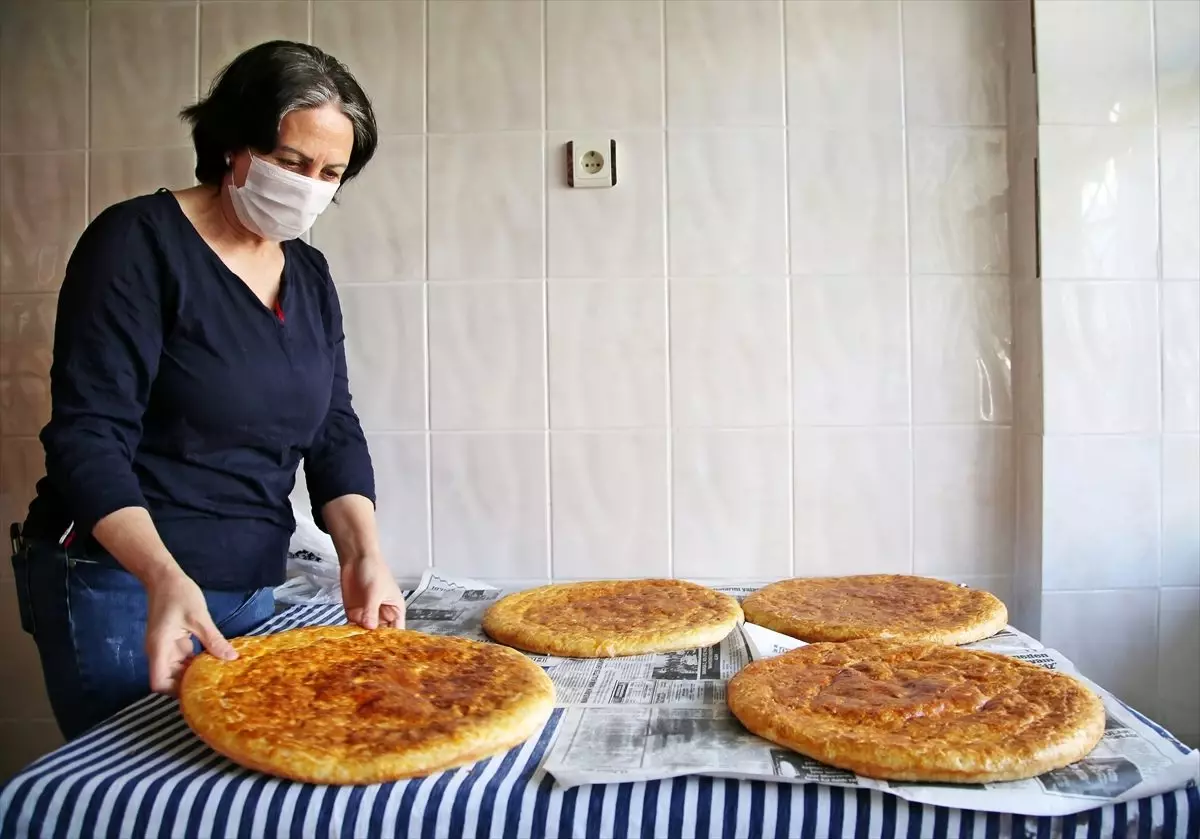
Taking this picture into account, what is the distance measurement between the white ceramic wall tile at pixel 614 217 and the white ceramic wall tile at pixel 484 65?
3.9 inches

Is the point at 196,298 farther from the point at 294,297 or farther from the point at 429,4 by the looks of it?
the point at 429,4

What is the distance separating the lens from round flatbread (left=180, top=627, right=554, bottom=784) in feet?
2.62

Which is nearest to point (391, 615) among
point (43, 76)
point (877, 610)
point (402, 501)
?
point (402, 501)

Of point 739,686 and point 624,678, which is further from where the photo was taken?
point 624,678

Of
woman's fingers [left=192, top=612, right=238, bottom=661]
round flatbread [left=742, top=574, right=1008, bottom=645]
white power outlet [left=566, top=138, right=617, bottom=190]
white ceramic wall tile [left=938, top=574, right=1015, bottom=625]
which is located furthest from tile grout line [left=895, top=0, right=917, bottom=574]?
woman's fingers [left=192, top=612, right=238, bottom=661]

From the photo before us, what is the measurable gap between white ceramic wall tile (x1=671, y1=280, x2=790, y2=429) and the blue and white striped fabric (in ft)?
3.33

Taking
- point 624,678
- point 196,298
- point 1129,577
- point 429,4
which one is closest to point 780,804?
point 624,678

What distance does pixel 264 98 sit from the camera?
3.73ft

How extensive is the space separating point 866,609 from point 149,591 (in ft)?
3.08

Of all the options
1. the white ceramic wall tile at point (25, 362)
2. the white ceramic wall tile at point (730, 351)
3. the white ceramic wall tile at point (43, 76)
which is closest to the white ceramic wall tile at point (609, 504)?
the white ceramic wall tile at point (730, 351)

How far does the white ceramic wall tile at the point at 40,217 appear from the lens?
179 cm

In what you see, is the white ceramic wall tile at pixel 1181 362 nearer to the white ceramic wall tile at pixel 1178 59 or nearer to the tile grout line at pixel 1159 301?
the tile grout line at pixel 1159 301

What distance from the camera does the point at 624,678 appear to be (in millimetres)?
1078

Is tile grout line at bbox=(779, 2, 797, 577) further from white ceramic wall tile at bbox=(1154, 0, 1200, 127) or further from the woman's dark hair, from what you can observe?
the woman's dark hair
